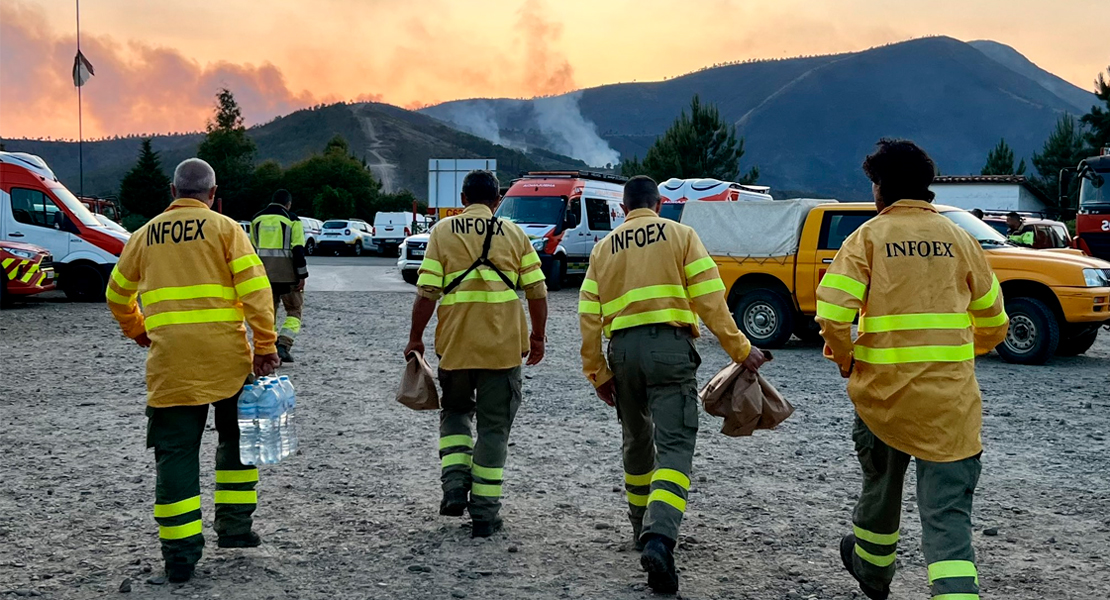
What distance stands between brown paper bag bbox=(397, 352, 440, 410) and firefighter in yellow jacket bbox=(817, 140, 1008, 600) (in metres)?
2.26

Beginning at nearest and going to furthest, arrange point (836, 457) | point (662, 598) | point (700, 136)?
1. point (662, 598)
2. point (836, 457)
3. point (700, 136)

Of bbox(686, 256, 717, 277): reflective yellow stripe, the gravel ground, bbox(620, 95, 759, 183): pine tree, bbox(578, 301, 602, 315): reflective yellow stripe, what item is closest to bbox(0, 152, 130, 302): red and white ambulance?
the gravel ground

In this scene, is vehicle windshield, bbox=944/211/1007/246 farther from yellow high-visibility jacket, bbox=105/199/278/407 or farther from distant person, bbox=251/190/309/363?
yellow high-visibility jacket, bbox=105/199/278/407

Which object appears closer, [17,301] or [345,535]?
[345,535]

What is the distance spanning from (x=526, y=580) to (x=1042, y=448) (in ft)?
14.8

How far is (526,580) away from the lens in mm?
4582

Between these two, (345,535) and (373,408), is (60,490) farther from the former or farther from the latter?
(373,408)

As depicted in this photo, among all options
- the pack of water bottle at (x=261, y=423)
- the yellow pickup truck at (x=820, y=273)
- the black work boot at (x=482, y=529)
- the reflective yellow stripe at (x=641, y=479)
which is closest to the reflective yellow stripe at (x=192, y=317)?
the pack of water bottle at (x=261, y=423)

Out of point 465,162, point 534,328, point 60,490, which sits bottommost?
point 60,490

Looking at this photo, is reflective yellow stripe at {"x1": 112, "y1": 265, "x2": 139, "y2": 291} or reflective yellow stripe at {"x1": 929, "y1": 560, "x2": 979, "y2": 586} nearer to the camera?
reflective yellow stripe at {"x1": 929, "y1": 560, "x2": 979, "y2": 586}

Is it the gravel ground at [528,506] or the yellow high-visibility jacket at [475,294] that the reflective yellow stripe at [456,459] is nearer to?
the gravel ground at [528,506]

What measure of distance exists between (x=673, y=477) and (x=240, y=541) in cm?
207

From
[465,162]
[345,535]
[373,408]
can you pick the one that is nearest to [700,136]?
[465,162]

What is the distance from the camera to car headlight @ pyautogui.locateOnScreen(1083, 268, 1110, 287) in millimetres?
11258
